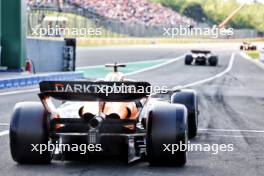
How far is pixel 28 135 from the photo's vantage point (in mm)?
7762

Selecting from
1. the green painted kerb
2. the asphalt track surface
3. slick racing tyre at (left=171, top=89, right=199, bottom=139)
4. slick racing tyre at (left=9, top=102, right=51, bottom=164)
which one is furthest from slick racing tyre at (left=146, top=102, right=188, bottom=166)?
the green painted kerb

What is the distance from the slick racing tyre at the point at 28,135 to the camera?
7.77m

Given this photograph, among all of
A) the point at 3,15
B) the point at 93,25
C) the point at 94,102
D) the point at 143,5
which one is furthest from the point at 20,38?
the point at 143,5

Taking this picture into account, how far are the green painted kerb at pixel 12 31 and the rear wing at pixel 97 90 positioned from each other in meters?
18.1

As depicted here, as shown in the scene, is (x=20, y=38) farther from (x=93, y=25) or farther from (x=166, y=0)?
(x=166, y=0)

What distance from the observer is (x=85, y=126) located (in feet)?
25.3

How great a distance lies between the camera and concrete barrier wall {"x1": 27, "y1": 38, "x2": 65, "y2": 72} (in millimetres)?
28322

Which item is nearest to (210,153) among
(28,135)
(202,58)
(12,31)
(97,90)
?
(97,90)

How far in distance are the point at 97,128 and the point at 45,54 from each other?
2181cm

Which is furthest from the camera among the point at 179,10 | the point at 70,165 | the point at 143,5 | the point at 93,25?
the point at 179,10

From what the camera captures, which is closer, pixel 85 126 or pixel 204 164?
pixel 85 126

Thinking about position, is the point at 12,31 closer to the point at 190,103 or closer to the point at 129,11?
the point at 190,103

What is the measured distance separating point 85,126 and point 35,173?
0.74m

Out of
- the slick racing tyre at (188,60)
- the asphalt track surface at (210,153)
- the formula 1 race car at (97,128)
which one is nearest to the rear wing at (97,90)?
the formula 1 race car at (97,128)
